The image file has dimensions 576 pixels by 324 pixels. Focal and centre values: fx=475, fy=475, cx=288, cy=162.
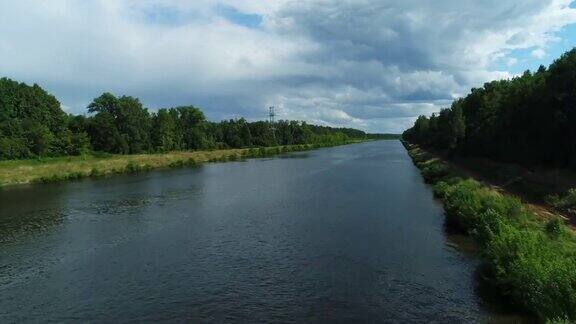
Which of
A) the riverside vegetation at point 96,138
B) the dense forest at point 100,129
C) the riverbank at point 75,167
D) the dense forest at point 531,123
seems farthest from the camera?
the dense forest at point 100,129

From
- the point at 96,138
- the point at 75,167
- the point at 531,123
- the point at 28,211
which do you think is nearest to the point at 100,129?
the point at 96,138

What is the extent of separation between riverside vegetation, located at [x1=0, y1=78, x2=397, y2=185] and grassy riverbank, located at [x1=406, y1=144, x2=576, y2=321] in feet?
184

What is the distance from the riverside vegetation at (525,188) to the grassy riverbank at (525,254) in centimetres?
3

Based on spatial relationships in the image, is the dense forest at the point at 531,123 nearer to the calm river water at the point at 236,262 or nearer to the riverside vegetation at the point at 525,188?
the riverside vegetation at the point at 525,188

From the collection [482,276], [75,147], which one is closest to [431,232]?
[482,276]

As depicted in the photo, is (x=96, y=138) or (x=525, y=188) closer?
(x=525, y=188)

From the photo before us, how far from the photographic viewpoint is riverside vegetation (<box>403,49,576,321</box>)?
15023mm

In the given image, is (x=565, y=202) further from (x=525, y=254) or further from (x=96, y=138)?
(x=96, y=138)

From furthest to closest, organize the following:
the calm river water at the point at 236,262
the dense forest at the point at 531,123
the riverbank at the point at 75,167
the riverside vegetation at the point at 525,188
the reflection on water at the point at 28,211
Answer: the riverbank at the point at 75,167
the dense forest at the point at 531,123
the reflection on water at the point at 28,211
the calm river water at the point at 236,262
the riverside vegetation at the point at 525,188

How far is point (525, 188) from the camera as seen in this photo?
39906 millimetres

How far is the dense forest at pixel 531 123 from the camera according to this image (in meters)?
43.9

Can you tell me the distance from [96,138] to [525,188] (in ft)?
273

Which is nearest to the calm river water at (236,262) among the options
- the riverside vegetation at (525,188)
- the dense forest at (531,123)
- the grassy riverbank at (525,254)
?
the grassy riverbank at (525,254)

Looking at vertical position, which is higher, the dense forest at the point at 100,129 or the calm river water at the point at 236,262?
the dense forest at the point at 100,129
